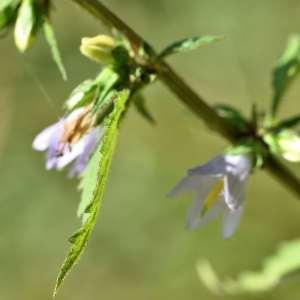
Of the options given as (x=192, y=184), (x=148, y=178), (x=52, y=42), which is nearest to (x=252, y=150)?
(x=192, y=184)

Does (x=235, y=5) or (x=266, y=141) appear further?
(x=235, y=5)

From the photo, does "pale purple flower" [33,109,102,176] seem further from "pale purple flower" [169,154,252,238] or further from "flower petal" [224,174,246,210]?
"flower petal" [224,174,246,210]

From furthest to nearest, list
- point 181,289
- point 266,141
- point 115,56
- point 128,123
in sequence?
point 128,123 < point 181,289 < point 266,141 < point 115,56

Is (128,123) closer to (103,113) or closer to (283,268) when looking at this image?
(283,268)

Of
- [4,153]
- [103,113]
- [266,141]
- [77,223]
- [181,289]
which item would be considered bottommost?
[181,289]

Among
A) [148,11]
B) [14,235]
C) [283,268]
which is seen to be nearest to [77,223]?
[14,235]

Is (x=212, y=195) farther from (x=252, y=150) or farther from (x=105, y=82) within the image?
(x=105, y=82)
